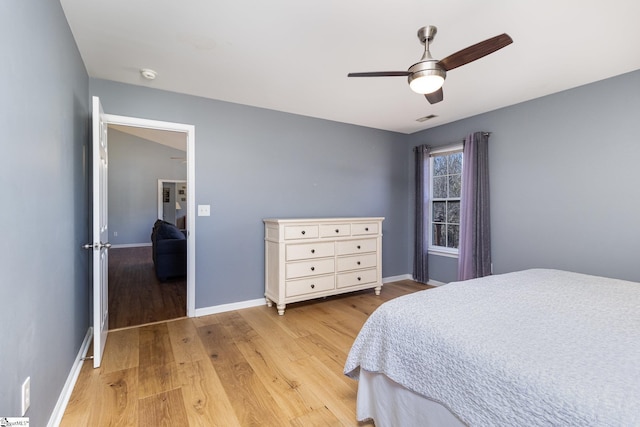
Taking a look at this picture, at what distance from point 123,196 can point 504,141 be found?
8820 millimetres

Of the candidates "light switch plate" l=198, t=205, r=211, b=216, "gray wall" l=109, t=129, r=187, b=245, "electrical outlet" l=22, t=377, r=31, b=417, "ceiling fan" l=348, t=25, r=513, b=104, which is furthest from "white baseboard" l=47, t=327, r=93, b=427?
"gray wall" l=109, t=129, r=187, b=245

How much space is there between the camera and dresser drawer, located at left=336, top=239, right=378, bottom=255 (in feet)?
11.8

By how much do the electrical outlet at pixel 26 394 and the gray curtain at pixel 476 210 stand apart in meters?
3.92

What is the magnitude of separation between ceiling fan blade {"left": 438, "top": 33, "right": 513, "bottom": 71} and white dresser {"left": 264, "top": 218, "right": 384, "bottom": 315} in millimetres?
2042

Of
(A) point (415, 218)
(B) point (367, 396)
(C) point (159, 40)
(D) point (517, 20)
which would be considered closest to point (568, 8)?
(D) point (517, 20)

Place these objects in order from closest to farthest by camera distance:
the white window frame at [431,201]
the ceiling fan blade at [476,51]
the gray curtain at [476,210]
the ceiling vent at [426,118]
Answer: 1. the ceiling fan blade at [476,51]
2. the gray curtain at [476,210]
3. the ceiling vent at [426,118]
4. the white window frame at [431,201]

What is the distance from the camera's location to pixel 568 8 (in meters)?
1.77

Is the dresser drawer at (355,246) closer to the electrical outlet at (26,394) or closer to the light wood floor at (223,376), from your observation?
the light wood floor at (223,376)

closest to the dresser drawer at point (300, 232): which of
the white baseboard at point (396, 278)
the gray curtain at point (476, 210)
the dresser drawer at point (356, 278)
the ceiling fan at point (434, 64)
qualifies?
the dresser drawer at point (356, 278)

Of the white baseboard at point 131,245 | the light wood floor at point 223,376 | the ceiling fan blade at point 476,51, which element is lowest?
the light wood floor at point 223,376

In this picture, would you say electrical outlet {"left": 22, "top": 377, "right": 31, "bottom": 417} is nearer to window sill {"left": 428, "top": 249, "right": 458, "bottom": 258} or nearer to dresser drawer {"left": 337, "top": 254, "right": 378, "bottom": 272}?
dresser drawer {"left": 337, "top": 254, "right": 378, "bottom": 272}

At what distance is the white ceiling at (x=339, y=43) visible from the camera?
5.86 ft

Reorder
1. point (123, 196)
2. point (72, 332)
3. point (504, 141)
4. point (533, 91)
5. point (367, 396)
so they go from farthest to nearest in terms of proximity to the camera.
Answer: point (123, 196) → point (504, 141) → point (533, 91) → point (72, 332) → point (367, 396)

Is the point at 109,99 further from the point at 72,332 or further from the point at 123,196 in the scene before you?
the point at 123,196
